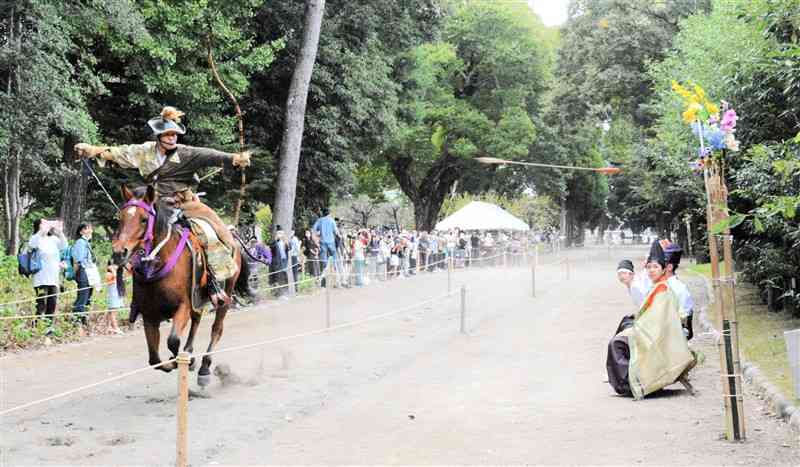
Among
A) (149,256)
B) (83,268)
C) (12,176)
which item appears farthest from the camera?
(12,176)

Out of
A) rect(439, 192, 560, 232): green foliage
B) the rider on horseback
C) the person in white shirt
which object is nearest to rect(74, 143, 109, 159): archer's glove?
the rider on horseback

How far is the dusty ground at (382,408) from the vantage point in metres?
7.68

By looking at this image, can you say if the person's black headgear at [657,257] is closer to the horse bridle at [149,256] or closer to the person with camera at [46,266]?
the horse bridle at [149,256]

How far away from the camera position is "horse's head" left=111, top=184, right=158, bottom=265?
9062 mm

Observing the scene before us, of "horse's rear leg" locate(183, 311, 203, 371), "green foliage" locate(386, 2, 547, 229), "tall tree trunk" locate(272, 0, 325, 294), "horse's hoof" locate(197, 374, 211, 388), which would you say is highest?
"green foliage" locate(386, 2, 547, 229)

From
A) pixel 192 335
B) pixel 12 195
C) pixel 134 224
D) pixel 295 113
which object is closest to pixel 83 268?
pixel 12 195

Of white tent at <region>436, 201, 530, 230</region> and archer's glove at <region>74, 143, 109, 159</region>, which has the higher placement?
white tent at <region>436, 201, 530, 230</region>

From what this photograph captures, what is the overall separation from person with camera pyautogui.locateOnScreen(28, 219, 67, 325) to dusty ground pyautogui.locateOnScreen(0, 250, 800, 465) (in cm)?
94

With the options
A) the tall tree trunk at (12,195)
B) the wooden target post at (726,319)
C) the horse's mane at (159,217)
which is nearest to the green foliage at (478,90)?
the tall tree trunk at (12,195)

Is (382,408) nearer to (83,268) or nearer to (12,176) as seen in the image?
(83,268)

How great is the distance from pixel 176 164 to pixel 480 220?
31883mm

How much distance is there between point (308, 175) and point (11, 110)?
13.5 meters

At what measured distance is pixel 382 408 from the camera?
32.3ft

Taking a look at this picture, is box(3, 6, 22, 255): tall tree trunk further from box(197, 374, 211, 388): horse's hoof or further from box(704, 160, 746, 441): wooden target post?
box(704, 160, 746, 441): wooden target post
